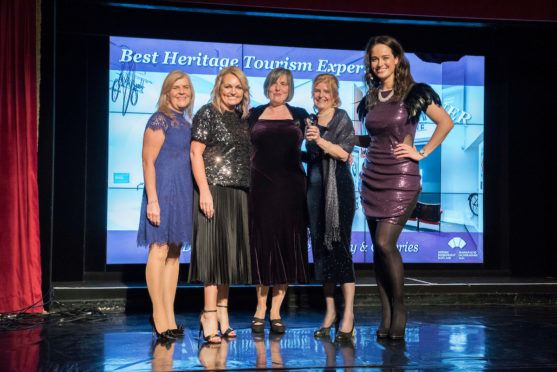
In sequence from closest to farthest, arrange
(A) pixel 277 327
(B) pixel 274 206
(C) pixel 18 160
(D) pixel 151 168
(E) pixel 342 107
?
1. (D) pixel 151 168
2. (B) pixel 274 206
3. (A) pixel 277 327
4. (C) pixel 18 160
5. (E) pixel 342 107

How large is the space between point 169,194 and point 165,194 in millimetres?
22

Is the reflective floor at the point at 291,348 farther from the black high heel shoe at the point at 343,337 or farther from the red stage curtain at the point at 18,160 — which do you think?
the red stage curtain at the point at 18,160

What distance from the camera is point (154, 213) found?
128 inches

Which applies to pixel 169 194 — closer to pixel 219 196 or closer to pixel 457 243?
pixel 219 196

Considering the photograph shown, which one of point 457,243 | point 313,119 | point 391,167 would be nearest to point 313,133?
point 313,119

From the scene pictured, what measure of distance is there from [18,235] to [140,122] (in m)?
1.56

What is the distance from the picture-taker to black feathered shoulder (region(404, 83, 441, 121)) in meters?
3.26

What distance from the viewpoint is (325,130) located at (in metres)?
3.45

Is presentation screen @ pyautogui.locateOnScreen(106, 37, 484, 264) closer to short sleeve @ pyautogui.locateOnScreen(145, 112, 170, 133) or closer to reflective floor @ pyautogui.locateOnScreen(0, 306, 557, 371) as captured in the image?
reflective floor @ pyautogui.locateOnScreen(0, 306, 557, 371)

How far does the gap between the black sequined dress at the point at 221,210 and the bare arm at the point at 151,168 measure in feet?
0.66

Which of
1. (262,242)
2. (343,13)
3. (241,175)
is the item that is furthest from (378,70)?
(343,13)

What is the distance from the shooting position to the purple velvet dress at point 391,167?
3.29m

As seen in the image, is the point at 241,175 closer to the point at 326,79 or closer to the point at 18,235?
the point at 326,79

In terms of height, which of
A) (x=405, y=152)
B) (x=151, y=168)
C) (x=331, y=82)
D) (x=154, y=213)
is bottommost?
(x=154, y=213)
